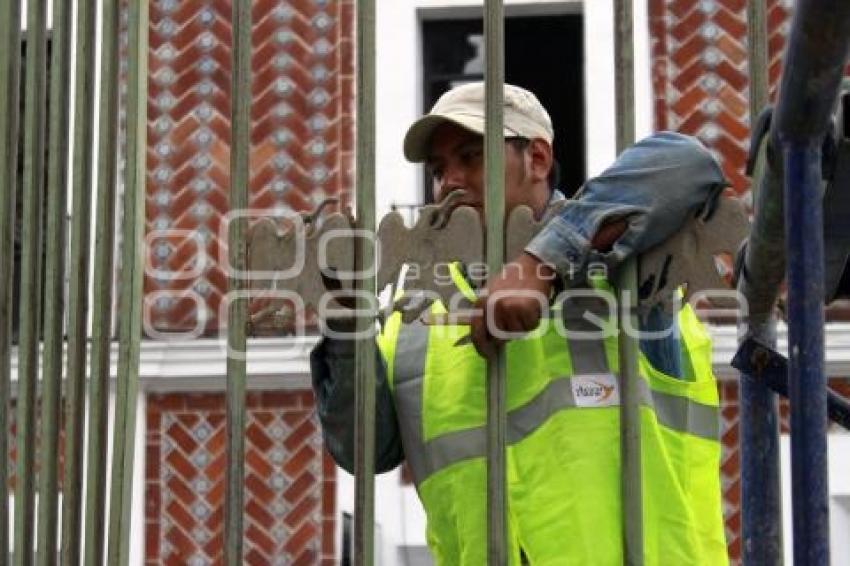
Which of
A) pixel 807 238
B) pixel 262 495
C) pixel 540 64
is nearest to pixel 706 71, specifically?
pixel 540 64

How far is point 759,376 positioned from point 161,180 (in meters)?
7.94

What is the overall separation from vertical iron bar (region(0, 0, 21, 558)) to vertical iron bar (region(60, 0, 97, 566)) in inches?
3.5

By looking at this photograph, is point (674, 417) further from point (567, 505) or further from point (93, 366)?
point (93, 366)

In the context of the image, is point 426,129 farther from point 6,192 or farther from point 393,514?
point 393,514

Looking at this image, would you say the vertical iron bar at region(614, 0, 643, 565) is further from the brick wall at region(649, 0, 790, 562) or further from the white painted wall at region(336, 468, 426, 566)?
the brick wall at region(649, 0, 790, 562)

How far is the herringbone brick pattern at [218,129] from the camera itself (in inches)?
413

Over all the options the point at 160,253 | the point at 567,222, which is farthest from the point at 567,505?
the point at 160,253

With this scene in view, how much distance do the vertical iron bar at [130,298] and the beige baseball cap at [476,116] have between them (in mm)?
581

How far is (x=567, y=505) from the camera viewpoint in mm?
3365

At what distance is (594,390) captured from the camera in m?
3.40

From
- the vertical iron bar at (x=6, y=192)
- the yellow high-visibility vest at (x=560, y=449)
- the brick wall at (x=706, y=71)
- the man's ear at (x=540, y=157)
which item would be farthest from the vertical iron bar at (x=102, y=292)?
the brick wall at (x=706, y=71)

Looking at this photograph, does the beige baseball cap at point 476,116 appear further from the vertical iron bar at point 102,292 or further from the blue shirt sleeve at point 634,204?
the vertical iron bar at point 102,292

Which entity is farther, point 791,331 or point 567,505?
point 567,505

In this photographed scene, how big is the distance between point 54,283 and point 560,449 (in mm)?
777
